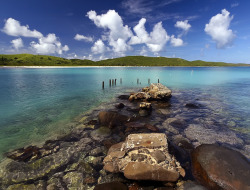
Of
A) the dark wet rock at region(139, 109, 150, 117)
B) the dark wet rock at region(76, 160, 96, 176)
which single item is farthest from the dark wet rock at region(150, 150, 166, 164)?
the dark wet rock at region(139, 109, 150, 117)

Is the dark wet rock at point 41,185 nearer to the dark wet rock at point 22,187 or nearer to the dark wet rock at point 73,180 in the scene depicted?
the dark wet rock at point 22,187

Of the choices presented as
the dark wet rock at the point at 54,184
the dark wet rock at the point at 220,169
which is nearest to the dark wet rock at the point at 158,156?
the dark wet rock at the point at 220,169

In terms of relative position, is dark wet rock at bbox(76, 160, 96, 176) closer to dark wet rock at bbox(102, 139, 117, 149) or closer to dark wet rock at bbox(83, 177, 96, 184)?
dark wet rock at bbox(83, 177, 96, 184)

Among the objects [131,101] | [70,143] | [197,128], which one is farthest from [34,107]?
[197,128]

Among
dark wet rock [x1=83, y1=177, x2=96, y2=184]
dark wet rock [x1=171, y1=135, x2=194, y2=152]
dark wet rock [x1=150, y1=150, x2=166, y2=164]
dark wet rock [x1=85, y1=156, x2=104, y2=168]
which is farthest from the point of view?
dark wet rock [x1=171, y1=135, x2=194, y2=152]

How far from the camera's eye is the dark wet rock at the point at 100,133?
1002 cm

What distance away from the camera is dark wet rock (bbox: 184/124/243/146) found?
9328mm

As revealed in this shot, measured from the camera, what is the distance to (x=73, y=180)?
6277 millimetres

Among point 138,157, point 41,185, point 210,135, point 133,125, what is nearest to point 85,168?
point 41,185

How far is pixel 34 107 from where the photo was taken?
691 inches

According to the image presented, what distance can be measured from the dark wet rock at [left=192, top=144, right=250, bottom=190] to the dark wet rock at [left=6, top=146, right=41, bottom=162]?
8.85m

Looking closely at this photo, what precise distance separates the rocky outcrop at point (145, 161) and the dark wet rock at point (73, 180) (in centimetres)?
127

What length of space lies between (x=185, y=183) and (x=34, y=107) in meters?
18.8

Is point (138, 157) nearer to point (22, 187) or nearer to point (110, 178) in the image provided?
point (110, 178)
